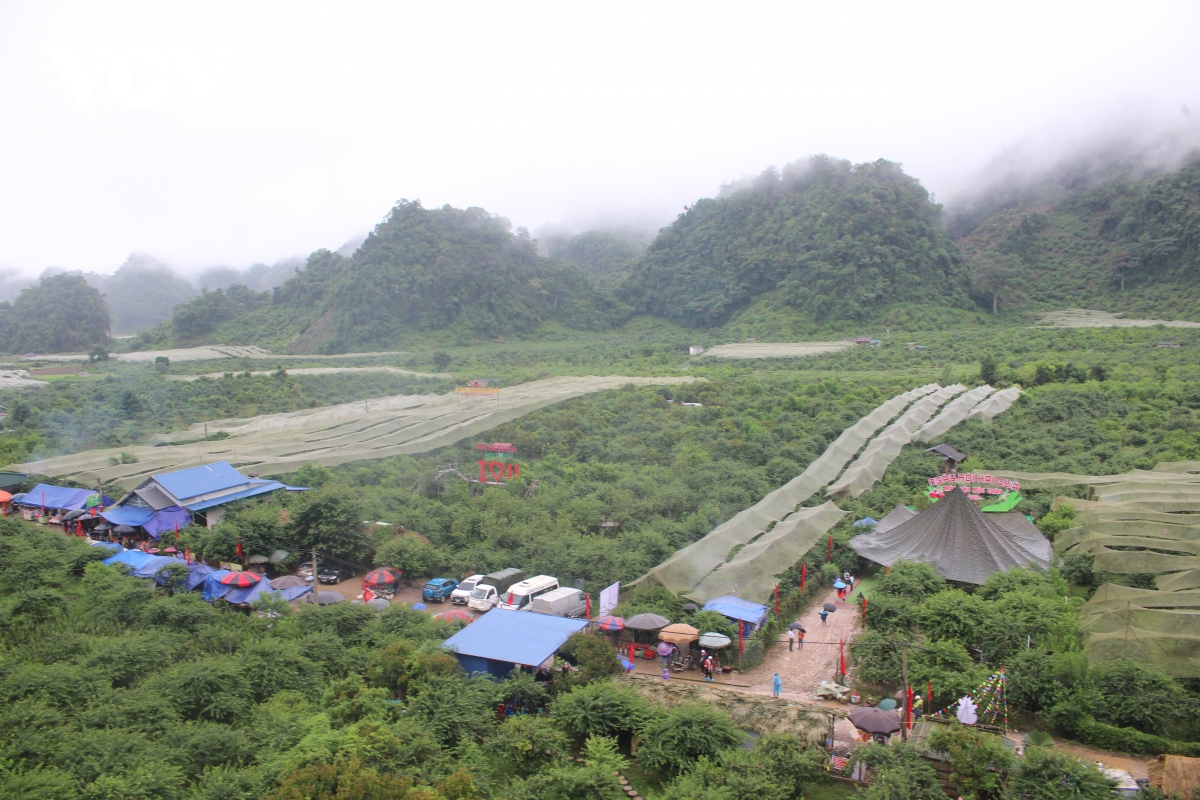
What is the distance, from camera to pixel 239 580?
1547 centimetres

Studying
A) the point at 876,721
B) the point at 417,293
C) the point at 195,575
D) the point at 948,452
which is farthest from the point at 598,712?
the point at 417,293

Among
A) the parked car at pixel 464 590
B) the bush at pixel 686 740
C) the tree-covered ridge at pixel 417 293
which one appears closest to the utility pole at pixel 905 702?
the bush at pixel 686 740

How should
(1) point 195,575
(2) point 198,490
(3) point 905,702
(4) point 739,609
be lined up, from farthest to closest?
→ (2) point 198,490 < (1) point 195,575 < (4) point 739,609 < (3) point 905,702

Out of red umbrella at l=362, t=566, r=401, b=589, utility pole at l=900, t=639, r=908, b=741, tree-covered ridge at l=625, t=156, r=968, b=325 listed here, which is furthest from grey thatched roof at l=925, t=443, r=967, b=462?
tree-covered ridge at l=625, t=156, r=968, b=325

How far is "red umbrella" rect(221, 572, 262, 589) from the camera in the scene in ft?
50.8

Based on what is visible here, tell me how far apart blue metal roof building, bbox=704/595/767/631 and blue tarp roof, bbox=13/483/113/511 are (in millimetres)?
17256

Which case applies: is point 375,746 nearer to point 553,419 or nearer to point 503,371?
point 553,419

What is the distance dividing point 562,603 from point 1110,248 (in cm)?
7148

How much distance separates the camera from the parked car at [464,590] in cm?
1591

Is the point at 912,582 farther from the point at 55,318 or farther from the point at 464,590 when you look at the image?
the point at 55,318

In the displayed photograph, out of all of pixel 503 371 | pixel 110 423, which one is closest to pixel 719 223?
pixel 503 371

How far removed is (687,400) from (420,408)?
12.1 meters

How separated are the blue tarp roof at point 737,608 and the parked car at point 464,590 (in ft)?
16.2

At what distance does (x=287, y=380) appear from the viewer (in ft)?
134
